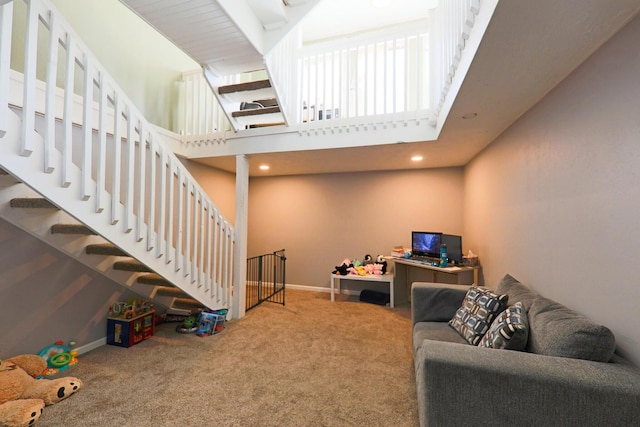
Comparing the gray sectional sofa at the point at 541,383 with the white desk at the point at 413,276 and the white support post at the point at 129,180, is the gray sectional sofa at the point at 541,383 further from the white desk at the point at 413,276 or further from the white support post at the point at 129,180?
the white desk at the point at 413,276

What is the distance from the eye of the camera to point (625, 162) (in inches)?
47.1

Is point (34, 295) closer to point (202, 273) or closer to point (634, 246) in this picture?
point (202, 273)

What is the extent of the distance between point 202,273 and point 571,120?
3131mm

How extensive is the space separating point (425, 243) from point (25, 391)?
3.94 metres

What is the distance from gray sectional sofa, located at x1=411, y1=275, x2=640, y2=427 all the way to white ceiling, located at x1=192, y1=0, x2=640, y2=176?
49.4 inches


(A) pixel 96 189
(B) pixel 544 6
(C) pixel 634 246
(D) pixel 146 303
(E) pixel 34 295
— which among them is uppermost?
(B) pixel 544 6

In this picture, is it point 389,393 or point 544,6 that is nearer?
point 544,6

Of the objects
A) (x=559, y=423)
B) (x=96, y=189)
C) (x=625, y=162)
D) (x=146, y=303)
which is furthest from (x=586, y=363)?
(x=146, y=303)

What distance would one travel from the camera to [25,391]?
1.78 meters

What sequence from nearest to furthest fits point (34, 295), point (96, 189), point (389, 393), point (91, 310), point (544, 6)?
point (544, 6), point (96, 189), point (389, 393), point (34, 295), point (91, 310)

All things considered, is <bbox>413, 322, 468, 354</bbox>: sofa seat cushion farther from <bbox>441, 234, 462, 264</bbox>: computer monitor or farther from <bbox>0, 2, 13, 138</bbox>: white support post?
<bbox>0, 2, 13, 138</bbox>: white support post

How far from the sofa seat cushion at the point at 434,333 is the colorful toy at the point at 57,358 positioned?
8.81 feet

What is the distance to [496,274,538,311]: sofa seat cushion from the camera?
170 cm

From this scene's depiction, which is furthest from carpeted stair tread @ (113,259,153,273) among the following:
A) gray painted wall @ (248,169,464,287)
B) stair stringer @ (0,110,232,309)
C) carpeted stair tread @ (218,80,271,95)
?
gray painted wall @ (248,169,464,287)
